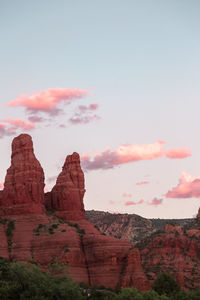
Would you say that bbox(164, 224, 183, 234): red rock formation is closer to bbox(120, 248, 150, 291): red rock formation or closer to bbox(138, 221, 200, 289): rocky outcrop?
bbox(138, 221, 200, 289): rocky outcrop

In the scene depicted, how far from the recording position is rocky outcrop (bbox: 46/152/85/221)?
15800cm

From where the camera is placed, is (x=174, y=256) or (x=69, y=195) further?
(x=174, y=256)

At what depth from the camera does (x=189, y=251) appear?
167 m

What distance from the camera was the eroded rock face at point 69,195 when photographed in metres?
158

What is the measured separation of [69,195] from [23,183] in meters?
11.3

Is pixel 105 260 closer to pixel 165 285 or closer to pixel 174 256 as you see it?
pixel 165 285

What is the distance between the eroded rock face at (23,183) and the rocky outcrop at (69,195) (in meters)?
5.00

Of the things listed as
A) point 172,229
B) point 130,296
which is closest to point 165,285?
point 130,296

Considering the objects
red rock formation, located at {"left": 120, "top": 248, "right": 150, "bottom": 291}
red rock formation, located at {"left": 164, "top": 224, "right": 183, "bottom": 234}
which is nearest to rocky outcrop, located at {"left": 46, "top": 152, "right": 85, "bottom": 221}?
red rock formation, located at {"left": 120, "top": 248, "right": 150, "bottom": 291}

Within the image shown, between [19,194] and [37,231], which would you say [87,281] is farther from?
[19,194]

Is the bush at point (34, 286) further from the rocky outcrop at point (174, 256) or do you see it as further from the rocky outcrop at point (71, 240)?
the rocky outcrop at point (174, 256)

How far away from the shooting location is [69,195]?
158125 mm

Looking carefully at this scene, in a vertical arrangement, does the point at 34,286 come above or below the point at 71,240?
below

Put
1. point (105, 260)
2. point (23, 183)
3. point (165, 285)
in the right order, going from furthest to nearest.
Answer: point (23, 183) → point (105, 260) → point (165, 285)
